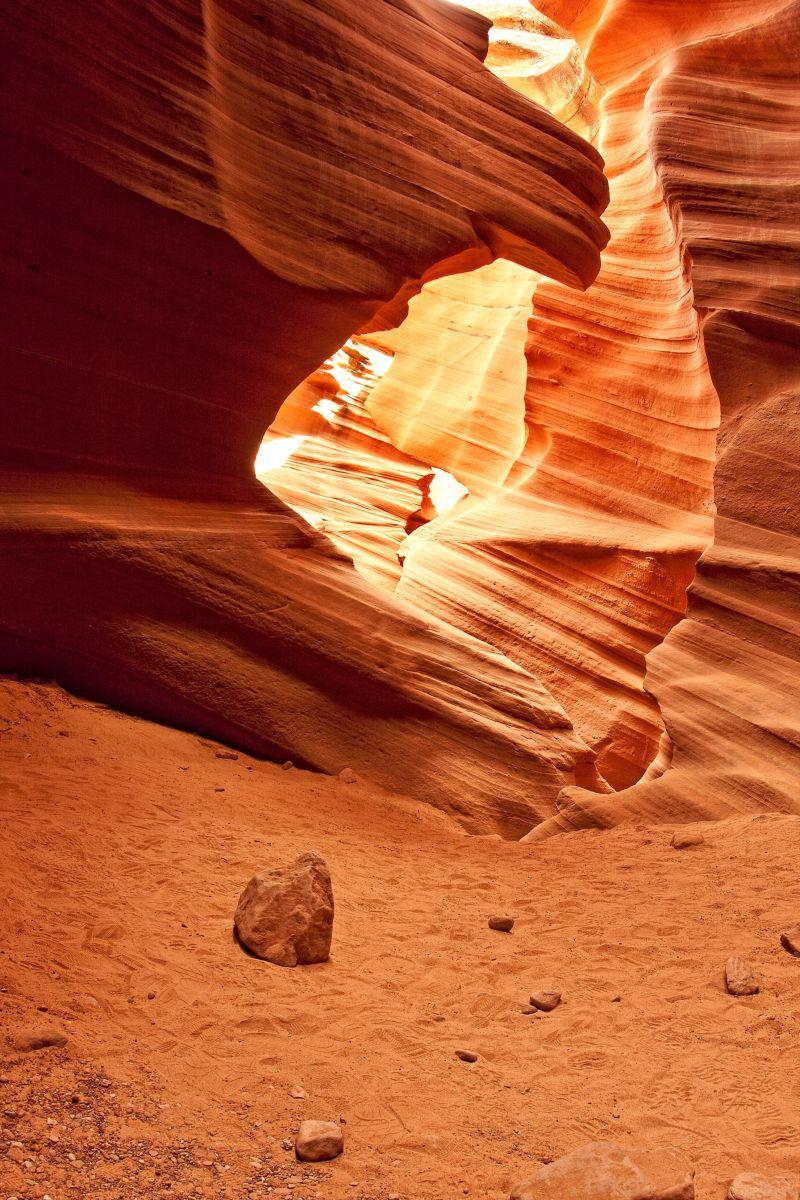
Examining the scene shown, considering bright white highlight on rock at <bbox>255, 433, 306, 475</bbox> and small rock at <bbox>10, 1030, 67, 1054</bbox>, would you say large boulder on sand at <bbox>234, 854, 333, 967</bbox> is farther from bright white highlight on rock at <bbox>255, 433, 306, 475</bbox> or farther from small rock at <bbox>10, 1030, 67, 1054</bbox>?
bright white highlight on rock at <bbox>255, 433, 306, 475</bbox>

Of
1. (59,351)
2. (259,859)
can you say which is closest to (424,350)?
(59,351)

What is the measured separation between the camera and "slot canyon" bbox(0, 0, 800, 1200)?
9.89 ft

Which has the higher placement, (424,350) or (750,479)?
(424,350)

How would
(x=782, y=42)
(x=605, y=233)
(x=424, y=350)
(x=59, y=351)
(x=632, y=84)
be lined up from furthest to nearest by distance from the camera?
(x=424, y=350) < (x=632, y=84) < (x=782, y=42) < (x=605, y=233) < (x=59, y=351)

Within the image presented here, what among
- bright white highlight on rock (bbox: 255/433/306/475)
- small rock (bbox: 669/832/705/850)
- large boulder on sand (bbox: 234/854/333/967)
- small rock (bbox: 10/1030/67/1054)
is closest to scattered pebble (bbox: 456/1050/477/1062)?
large boulder on sand (bbox: 234/854/333/967)

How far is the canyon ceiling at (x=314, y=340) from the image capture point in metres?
6.13

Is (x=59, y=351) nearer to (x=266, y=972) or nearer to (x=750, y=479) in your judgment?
(x=266, y=972)

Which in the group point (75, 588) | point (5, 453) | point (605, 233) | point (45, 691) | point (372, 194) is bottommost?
point (45, 691)

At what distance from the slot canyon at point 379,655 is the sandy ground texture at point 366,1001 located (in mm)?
19

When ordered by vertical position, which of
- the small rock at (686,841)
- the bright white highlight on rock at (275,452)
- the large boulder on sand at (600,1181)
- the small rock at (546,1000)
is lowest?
the small rock at (546,1000)

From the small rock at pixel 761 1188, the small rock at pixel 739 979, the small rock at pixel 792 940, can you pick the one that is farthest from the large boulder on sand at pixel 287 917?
the small rock at pixel 792 940

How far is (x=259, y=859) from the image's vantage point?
186 inches

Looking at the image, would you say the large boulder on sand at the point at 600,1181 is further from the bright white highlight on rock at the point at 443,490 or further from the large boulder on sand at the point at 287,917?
the bright white highlight on rock at the point at 443,490

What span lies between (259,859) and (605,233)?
6761mm
